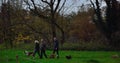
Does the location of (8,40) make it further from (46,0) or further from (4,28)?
(46,0)

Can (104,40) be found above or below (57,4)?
below

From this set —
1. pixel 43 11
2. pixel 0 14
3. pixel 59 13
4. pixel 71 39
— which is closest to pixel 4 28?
pixel 0 14

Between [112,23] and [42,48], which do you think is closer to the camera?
[42,48]

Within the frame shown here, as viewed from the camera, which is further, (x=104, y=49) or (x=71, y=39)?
(x=71, y=39)

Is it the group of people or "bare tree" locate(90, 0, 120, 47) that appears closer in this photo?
the group of people

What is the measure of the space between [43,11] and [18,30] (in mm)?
7039

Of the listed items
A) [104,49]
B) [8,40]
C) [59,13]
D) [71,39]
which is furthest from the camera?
[71,39]

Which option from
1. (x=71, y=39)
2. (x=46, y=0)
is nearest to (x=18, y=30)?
(x=46, y=0)

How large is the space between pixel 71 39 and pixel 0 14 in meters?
28.2

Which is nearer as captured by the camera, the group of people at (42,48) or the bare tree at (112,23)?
the group of people at (42,48)

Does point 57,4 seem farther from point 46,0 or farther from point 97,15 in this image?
point 97,15

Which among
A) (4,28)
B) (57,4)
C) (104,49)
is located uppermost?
(57,4)

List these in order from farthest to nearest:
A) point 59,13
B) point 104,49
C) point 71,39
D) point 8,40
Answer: point 71,39, point 59,13, point 8,40, point 104,49

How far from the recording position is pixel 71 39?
9144 cm
